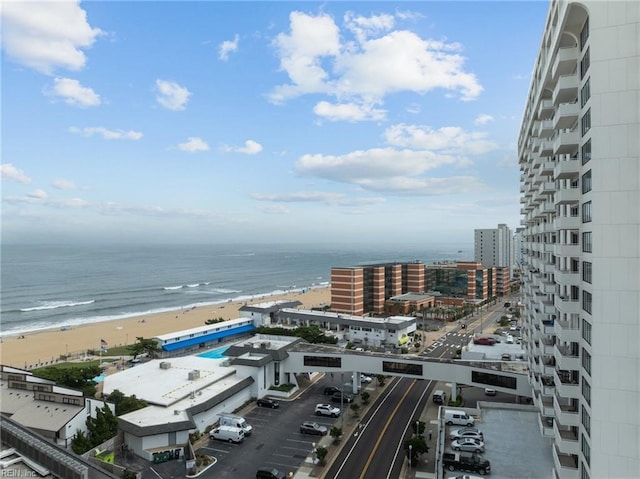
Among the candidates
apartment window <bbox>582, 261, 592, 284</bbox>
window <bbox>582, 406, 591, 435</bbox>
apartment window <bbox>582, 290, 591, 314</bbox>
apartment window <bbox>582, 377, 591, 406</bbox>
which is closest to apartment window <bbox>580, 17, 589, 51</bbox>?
apartment window <bbox>582, 261, 592, 284</bbox>

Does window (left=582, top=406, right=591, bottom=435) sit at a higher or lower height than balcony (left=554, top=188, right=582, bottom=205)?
lower

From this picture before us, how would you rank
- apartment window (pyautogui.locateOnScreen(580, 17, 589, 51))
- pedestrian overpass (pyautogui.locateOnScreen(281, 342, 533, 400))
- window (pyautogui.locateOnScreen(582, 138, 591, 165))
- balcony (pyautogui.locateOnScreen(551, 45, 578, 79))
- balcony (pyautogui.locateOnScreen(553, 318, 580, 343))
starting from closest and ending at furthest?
window (pyautogui.locateOnScreen(582, 138, 591, 165)) < apartment window (pyautogui.locateOnScreen(580, 17, 589, 51)) < balcony (pyautogui.locateOnScreen(551, 45, 578, 79)) < balcony (pyautogui.locateOnScreen(553, 318, 580, 343)) < pedestrian overpass (pyautogui.locateOnScreen(281, 342, 533, 400))

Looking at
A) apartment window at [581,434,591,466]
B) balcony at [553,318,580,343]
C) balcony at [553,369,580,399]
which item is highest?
balcony at [553,318,580,343]

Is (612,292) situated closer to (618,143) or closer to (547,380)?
(618,143)

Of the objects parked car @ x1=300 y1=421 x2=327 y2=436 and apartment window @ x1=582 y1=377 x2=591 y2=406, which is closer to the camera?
apartment window @ x1=582 y1=377 x2=591 y2=406

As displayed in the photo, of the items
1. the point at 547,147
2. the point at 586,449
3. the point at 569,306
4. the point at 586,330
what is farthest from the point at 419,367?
the point at 547,147

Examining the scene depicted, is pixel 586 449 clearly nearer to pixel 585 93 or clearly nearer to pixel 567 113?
pixel 567 113

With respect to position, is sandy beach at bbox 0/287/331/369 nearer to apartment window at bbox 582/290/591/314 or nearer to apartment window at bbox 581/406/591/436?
apartment window at bbox 581/406/591/436
